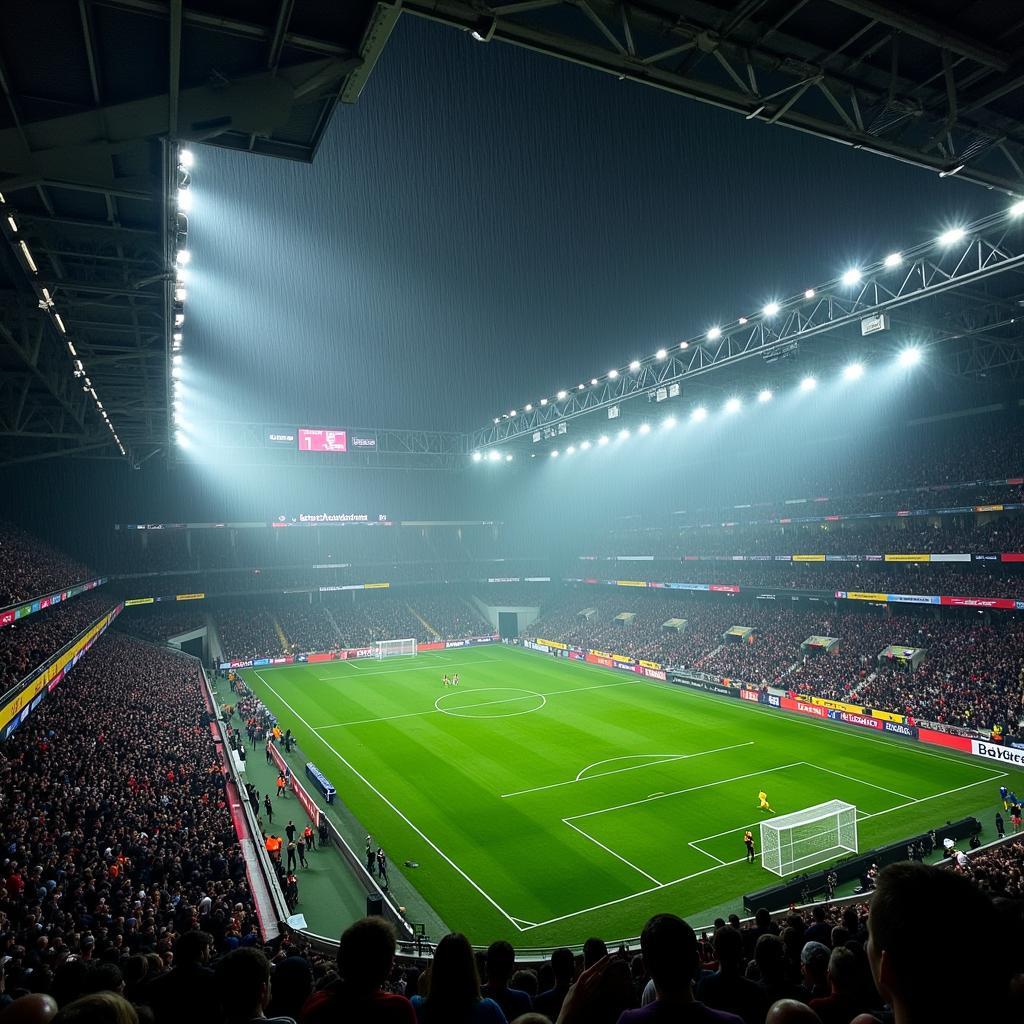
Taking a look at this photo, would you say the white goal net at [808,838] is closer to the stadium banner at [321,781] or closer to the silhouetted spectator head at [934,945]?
the stadium banner at [321,781]

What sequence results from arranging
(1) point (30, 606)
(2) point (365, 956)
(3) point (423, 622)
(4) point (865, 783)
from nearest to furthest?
(2) point (365, 956), (4) point (865, 783), (1) point (30, 606), (3) point (423, 622)

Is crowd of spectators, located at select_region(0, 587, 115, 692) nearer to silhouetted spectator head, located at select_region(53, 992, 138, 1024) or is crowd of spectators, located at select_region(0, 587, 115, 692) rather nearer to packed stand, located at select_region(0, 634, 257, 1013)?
packed stand, located at select_region(0, 634, 257, 1013)

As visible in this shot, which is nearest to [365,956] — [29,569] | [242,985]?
[242,985]

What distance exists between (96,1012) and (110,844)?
18.9m

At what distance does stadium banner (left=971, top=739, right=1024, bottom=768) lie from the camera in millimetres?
26391

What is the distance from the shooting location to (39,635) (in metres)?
26.9

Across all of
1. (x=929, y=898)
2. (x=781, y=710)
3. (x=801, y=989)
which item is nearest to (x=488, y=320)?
(x=781, y=710)

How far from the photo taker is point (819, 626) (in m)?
43.2

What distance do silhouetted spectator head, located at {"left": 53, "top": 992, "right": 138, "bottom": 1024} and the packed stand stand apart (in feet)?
8.99

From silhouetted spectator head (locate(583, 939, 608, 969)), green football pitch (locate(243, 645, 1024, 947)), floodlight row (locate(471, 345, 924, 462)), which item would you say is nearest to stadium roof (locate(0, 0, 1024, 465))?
silhouetted spectator head (locate(583, 939, 608, 969))

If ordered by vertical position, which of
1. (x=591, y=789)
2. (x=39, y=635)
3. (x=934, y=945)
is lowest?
(x=591, y=789)

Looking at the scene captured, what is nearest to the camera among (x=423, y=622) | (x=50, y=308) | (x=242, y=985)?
(x=242, y=985)

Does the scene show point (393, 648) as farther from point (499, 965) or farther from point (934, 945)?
point (934, 945)

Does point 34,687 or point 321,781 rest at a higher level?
point 34,687
